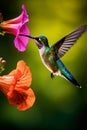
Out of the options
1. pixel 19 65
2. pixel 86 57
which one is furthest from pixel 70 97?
pixel 19 65

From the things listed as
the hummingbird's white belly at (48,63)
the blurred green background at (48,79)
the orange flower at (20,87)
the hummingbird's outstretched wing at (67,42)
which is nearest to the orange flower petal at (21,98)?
the orange flower at (20,87)

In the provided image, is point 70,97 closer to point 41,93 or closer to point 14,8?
point 41,93

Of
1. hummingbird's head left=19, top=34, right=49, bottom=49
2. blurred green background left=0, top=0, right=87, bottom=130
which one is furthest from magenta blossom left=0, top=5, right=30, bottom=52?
blurred green background left=0, top=0, right=87, bottom=130

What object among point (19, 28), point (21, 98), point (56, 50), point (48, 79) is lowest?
point (48, 79)

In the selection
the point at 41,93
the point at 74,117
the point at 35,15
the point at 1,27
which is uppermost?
the point at 1,27

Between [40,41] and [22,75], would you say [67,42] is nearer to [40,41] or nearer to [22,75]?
[40,41]

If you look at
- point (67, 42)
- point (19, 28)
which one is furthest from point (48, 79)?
point (19, 28)

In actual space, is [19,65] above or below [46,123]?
above
